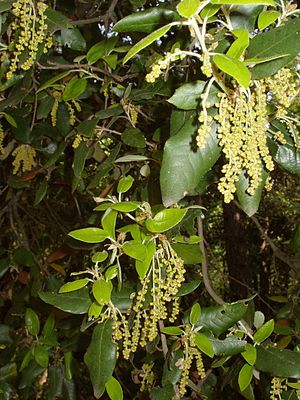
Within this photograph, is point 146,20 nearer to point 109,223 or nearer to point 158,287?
point 109,223

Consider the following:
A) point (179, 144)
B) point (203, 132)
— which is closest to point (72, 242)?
point (179, 144)

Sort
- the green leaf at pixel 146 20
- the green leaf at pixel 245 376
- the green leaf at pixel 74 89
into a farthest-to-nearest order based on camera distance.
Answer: the green leaf at pixel 74 89 → the green leaf at pixel 245 376 → the green leaf at pixel 146 20

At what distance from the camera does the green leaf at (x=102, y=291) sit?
1.21 metres

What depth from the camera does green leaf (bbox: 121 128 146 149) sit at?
1.57 meters

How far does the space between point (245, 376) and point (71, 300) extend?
54 cm

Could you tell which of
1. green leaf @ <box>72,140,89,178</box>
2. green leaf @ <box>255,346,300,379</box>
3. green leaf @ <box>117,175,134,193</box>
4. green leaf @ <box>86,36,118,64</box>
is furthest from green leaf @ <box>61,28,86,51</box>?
green leaf @ <box>255,346,300,379</box>

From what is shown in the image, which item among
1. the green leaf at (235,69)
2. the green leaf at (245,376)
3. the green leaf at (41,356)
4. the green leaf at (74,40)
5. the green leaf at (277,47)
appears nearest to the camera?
the green leaf at (235,69)

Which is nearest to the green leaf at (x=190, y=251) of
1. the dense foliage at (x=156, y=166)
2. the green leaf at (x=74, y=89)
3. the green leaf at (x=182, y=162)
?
the dense foliage at (x=156, y=166)

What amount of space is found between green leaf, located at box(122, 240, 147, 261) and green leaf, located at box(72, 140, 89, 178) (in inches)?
17.1

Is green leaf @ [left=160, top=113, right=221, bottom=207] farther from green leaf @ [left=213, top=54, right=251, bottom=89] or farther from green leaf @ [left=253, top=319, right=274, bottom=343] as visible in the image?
green leaf @ [left=253, top=319, right=274, bottom=343]

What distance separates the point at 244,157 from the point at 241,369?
0.85 metres

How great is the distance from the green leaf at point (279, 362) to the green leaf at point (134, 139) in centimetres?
68

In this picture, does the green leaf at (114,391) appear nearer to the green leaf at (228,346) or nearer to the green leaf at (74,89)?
the green leaf at (228,346)

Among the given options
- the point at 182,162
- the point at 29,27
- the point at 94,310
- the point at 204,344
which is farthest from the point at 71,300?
the point at 29,27
